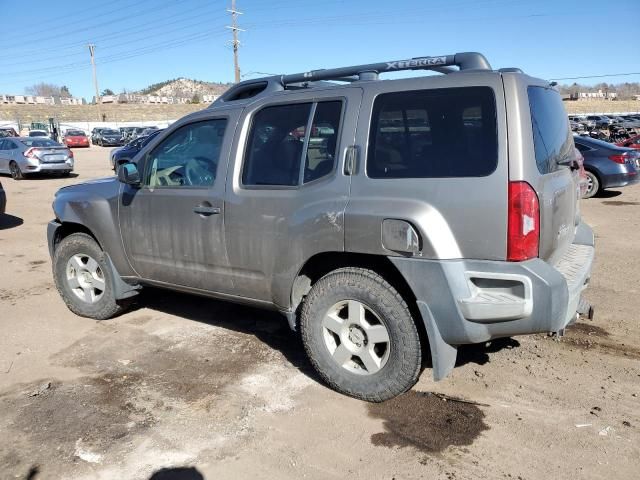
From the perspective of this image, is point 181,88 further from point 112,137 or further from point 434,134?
point 434,134

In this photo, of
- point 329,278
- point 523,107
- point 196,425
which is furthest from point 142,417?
point 523,107

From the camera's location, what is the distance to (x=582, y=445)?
302 cm

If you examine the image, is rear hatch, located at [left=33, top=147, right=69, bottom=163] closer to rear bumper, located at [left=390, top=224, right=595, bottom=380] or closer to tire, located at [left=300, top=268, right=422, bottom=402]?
tire, located at [left=300, top=268, right=422, bottom=402]

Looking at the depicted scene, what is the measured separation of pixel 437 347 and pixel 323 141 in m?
1.50

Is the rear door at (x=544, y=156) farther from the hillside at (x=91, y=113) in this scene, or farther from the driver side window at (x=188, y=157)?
the hillside at (x=91, y=113)

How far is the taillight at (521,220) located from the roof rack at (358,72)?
0.85 metres

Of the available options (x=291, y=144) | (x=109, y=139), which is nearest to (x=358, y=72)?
(x=291, y=144)

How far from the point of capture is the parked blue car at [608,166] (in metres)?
12.0

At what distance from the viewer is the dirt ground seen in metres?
2.93

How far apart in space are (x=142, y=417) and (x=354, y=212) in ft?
6.10

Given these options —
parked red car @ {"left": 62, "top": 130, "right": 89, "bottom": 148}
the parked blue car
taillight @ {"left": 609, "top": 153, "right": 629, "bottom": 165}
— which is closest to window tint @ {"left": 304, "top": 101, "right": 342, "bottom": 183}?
the parked blue car

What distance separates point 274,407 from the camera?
3.53 metres

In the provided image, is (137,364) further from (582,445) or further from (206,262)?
(582,445)

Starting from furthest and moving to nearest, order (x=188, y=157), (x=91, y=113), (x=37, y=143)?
1. (x=91, y=113)
2. (x=37, y=143)
3. (x=188, y=157)
